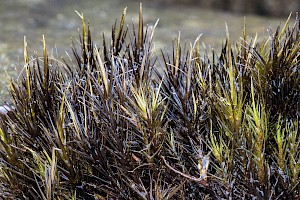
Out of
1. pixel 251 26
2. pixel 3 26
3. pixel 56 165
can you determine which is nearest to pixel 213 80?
pixel 56 165

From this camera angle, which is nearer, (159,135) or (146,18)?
(159,135)

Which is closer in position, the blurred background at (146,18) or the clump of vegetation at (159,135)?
the clump of vegetation at (159,135)

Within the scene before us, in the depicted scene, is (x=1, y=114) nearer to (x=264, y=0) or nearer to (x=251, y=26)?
(x=251, y=26)

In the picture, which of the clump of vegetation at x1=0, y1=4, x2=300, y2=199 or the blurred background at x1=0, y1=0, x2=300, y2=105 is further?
the blurred background at x1=0, y1=0, x2=300, y2=105
